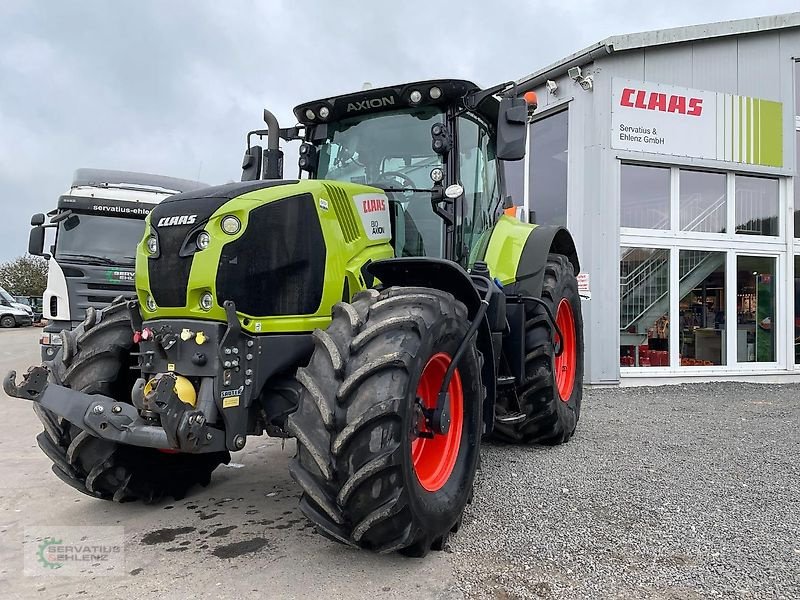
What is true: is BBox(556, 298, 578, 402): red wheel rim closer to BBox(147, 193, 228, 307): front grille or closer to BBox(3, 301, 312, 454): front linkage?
BBox(3, 301, 312, 454): front linkage

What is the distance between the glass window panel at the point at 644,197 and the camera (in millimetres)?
9219

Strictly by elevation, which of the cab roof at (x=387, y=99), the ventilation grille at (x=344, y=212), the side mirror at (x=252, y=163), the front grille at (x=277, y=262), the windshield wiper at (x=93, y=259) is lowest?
the front grille at (x=277, y=262)

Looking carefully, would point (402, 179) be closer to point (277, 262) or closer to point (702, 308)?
point (277, 262)

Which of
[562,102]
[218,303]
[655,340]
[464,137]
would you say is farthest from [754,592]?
[562,102]

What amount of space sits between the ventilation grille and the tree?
4731 cm

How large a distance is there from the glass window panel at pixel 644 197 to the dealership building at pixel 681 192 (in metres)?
Answer: 0.02

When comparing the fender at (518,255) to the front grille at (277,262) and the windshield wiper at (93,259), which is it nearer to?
the front grille at (277,262)

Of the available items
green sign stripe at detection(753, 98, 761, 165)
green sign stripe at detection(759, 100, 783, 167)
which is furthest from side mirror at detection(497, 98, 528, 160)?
green sign stripe at detection(759, 100, 783, 167)

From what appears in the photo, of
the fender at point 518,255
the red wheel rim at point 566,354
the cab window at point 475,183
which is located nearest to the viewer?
the cab window at point 475,183

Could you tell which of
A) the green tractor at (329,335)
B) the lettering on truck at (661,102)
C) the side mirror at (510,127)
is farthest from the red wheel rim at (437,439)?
the lettering on truck at (661,102)

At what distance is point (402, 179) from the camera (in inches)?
159

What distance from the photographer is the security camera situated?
9102mm

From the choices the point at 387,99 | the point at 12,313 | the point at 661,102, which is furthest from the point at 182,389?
the point at 12,313

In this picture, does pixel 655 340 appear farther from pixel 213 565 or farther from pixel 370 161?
pixel 213 565
